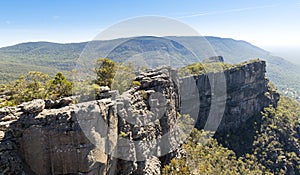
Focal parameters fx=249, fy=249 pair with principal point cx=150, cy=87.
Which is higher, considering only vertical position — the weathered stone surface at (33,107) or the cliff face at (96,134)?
the weathered stone surface at (33,107)

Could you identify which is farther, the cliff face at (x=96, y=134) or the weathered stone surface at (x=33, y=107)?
the weathered stone surface at (x=33, y=107)

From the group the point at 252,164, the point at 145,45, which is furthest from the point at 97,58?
the point at 252,164

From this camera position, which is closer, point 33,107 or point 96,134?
point 33,107

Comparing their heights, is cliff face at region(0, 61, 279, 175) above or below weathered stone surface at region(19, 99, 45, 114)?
below

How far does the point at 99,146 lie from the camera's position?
59.3ft

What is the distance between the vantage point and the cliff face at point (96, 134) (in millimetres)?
16781

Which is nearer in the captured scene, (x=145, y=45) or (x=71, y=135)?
(x=71, y=135)

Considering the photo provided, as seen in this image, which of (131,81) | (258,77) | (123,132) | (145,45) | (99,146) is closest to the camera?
(99,146)

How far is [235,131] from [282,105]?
28414 millimetres

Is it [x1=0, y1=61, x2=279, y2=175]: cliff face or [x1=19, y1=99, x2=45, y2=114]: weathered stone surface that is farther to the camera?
[x1=19, y1=99, x2=45, y2=114]: weathered stone surface

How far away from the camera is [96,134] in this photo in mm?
17938

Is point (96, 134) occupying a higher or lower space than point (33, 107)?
lower

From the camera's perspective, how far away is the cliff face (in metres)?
16.8

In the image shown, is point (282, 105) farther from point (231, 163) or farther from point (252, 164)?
point (231, 163)
